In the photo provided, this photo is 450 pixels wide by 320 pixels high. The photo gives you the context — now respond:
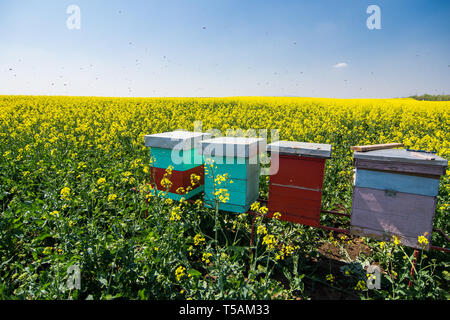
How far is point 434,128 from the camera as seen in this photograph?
372 inches

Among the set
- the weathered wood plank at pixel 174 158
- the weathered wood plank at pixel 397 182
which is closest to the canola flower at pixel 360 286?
the weathered wood plank at pixel 397 182

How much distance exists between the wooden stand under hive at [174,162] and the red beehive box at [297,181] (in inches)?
41.7

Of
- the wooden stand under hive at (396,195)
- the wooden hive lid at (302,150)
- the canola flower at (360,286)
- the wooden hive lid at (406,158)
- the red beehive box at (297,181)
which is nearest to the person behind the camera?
the wooden hive lid at (406,158)

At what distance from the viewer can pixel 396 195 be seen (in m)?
2.67

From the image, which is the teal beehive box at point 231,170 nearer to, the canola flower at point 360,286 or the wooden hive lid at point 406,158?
the wooden hive lid at point 406,158

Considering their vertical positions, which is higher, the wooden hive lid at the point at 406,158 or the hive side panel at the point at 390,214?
the wooden hive lid at the point at 406,158

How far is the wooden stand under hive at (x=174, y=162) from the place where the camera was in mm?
3461

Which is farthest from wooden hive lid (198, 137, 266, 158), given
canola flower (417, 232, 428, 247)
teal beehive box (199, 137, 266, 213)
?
canola flower (417, 232, 428, 247)

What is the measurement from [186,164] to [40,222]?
1782 mm

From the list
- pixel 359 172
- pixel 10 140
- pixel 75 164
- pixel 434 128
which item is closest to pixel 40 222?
pixel 75 164

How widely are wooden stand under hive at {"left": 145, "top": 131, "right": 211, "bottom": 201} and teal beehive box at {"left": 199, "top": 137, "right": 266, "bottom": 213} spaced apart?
13.2 inches

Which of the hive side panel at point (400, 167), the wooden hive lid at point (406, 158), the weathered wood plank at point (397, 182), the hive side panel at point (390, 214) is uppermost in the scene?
the wooden hive lid at point (406, 158)

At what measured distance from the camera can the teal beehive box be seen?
308 centimetres
